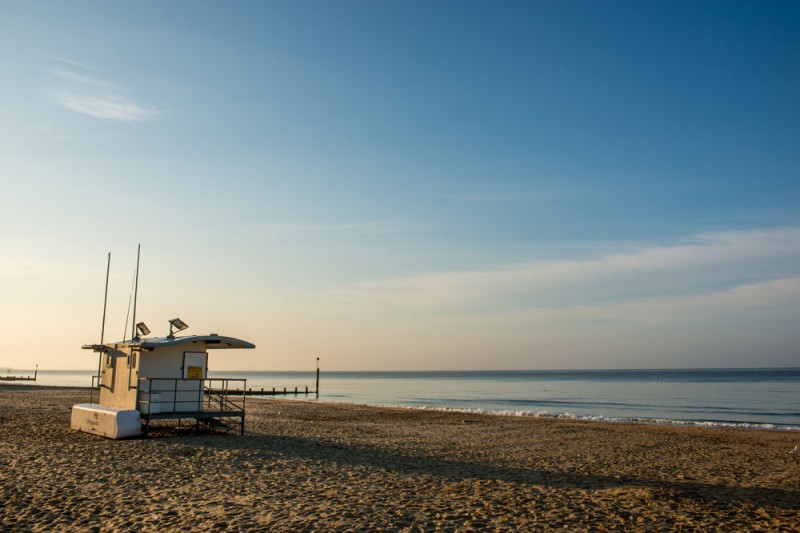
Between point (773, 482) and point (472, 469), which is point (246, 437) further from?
point (773, 482)

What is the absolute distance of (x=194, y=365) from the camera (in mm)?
20219

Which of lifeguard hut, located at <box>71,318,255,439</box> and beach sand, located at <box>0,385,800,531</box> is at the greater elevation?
lifeguard hut, located at <box>71,318,255,439</box>

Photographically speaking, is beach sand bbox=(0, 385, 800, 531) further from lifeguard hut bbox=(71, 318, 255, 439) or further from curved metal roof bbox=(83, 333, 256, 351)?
curved metal roof bbox=(83, 333, 256, 351)

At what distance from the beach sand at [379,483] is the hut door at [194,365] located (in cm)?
185

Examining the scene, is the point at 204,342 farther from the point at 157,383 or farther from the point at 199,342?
the point at 157,383

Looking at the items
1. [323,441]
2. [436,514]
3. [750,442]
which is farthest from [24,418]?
[750,442]

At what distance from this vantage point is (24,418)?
80.2ft

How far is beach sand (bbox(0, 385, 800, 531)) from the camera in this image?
944 centimetres

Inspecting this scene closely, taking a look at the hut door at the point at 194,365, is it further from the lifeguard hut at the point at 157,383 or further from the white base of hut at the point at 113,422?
the white base of hut at the point at 113,422

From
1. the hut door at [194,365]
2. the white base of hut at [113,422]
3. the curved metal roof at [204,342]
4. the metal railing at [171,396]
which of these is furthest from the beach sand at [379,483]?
the curved metal roof at [204,342]

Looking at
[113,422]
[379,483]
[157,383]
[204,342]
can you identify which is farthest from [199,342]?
[379,483]

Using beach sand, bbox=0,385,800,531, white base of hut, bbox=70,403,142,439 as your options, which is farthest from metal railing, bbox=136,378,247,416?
beach sand, bbox=0,385,800,531

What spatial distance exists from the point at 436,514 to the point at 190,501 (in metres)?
4.10

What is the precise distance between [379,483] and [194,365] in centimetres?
1010
